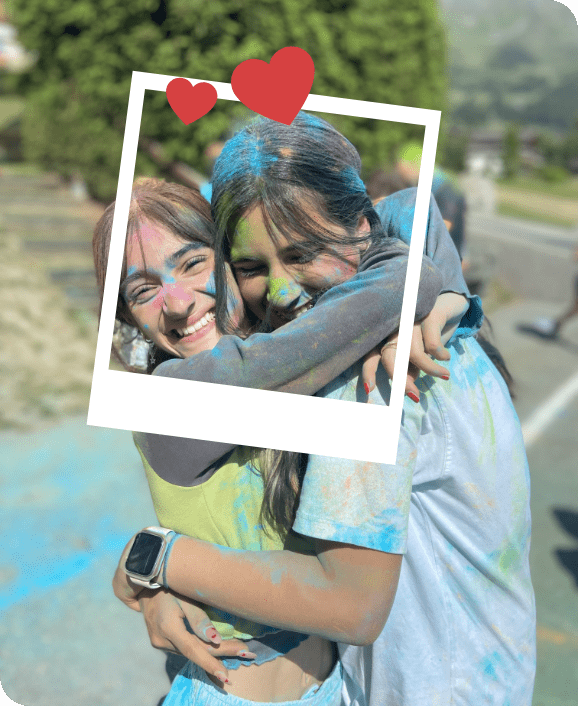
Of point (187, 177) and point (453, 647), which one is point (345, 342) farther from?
point (187, 177)

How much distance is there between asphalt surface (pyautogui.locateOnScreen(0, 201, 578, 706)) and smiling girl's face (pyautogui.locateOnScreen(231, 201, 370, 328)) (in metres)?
2.34

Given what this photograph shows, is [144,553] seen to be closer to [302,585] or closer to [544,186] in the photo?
[302,585]

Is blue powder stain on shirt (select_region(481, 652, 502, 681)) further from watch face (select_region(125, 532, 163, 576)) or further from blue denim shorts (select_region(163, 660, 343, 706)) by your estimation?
watch face (select_region(125, 532, 163, 576))

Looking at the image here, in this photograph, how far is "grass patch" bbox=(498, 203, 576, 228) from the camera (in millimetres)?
23094

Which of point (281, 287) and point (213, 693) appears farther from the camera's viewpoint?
point (213, 693)

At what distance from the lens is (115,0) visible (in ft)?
20.7

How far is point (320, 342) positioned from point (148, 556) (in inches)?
20.2

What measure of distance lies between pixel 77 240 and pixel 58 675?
22.1 feet

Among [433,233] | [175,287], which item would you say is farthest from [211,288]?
[433,233]

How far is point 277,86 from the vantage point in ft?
3.43

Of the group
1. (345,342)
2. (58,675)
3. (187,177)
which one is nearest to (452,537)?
(345,342)

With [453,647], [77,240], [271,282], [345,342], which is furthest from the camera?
[77,240]

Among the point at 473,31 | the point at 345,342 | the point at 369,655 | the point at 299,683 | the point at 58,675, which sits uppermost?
the point at 473,31

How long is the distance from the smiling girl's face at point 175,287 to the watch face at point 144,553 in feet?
1.11
